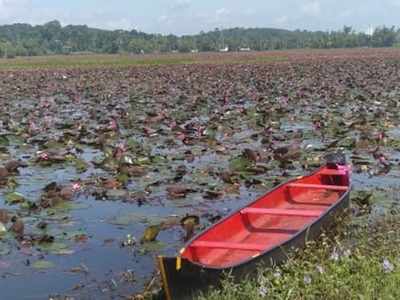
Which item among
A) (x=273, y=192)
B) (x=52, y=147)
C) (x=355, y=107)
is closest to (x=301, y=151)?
(x=273, y=192)

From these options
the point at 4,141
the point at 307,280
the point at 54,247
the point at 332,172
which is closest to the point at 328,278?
the point at 307,280

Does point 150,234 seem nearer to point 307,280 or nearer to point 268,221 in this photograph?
point 268,221

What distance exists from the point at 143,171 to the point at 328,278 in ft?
18.4

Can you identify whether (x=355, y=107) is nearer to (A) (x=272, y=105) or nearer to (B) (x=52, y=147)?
(A) (x=272, y=105)

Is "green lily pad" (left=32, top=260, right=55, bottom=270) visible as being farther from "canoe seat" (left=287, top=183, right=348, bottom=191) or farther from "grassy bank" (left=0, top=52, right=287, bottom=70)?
"grassy bank" (left=0, top=52, right=287, bottom=70)

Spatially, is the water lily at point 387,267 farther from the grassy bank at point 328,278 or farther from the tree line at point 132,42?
the tree line at point 132,42

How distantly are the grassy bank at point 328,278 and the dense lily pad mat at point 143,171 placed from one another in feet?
3.93

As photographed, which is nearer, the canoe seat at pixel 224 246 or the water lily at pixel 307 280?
the water lily at pixel 307 280

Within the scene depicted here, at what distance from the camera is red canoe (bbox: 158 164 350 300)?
5.33 metres

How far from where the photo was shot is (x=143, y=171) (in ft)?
35.1

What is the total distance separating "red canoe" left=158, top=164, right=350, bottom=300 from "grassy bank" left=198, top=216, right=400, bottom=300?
127 mm

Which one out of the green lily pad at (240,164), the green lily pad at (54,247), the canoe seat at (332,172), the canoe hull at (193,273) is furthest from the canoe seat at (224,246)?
the green lily pad at (240,164)

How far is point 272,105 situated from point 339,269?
48.8 feet

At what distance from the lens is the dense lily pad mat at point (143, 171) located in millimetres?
7133
